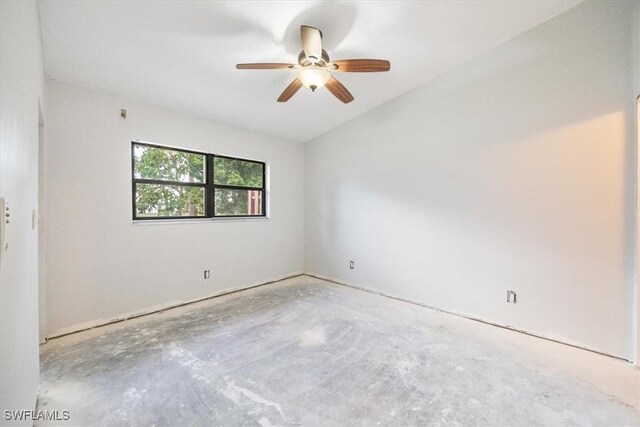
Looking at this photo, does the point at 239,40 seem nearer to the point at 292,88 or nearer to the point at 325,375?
the point at 292,88

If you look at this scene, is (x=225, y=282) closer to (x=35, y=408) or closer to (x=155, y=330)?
(x=155, y=330)

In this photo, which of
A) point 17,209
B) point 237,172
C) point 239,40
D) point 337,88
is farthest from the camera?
point 237,172

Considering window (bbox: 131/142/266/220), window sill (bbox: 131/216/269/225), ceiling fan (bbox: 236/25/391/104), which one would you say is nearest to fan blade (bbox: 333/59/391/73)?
ceiling fan (bbox: 236/25/391/104)

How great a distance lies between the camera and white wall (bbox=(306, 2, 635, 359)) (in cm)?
237

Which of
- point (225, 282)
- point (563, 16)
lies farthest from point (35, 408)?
point (563, 16)

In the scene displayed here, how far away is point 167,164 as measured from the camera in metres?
3.32

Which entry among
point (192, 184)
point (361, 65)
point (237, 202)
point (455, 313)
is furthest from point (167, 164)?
point (455, 313)

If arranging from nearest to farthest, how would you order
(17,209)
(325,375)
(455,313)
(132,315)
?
(17,209) → (325,375) → (132,315) → (455,313)

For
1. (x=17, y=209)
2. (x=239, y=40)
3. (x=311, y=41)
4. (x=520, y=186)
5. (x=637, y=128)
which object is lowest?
(x=17, y=209)

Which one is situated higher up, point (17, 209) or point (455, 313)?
point (17, 209)

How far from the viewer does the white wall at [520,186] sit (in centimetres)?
237

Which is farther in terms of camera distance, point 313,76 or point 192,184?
point 192,184

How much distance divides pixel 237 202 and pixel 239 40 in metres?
2.33

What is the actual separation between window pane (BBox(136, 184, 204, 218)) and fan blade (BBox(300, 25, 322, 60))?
7.74 ft
